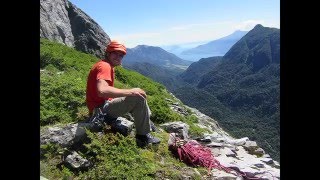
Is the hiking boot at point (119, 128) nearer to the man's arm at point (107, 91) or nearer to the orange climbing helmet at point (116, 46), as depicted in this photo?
the man's arm at point (107, 91)

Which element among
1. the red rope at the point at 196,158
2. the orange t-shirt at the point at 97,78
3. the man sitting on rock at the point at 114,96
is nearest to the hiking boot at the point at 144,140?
the man sitting on rock at the point at 114,96

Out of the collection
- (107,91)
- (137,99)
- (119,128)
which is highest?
(107,91)

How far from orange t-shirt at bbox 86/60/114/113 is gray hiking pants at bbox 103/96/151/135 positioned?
266 mm

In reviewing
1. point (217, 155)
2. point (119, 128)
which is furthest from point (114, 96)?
point (217, 155)

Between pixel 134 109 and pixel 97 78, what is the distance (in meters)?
1.04

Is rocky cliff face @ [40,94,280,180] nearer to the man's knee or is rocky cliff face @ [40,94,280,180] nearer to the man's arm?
the man's knee

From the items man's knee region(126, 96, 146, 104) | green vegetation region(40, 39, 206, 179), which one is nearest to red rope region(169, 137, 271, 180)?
green vegetation region(40, 39, 206, 179)

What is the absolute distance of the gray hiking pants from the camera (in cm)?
831

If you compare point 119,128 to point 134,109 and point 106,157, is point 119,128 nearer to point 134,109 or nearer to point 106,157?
point 134,109

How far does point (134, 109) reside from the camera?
333 inches

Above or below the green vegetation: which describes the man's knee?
above
